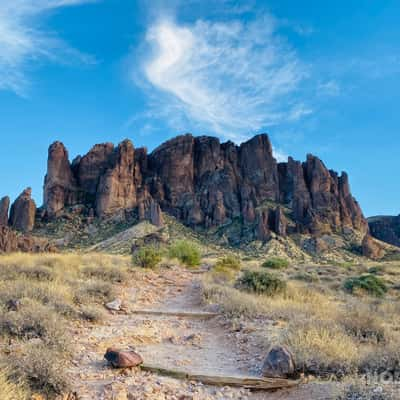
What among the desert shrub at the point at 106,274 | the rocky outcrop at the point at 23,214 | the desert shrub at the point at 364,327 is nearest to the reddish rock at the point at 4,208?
the rocky outcrop at the point at 23,214

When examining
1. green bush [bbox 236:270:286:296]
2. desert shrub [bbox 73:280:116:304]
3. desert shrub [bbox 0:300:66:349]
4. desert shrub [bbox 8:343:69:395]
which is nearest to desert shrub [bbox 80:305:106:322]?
desert shrub [bbox 73:280:116:304]

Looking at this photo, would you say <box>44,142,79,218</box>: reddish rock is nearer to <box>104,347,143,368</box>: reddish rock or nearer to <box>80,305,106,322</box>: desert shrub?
<box>80,305,106,322</box>: desert shrub

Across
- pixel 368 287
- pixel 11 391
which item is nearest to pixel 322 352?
pixel 11 391

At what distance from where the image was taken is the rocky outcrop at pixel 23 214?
280 feet

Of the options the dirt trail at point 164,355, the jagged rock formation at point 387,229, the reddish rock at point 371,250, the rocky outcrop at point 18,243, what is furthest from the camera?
the jagged rock formation at point 387,229

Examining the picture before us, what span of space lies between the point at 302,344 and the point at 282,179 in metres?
116

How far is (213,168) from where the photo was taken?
123688 millimetres

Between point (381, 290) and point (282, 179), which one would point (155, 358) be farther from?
point (282, 179)

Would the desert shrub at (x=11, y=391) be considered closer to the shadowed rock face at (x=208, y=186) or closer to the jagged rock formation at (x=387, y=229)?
the shadowed rock face at (x=208, y=186)

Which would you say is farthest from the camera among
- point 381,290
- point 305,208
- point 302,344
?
point 305,208

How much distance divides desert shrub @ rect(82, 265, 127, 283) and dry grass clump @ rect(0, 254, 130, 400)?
0.79m

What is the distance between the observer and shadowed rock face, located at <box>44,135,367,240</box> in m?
94.9

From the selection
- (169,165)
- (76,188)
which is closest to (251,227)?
(169,165)

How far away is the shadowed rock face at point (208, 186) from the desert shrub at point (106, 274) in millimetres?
65751
